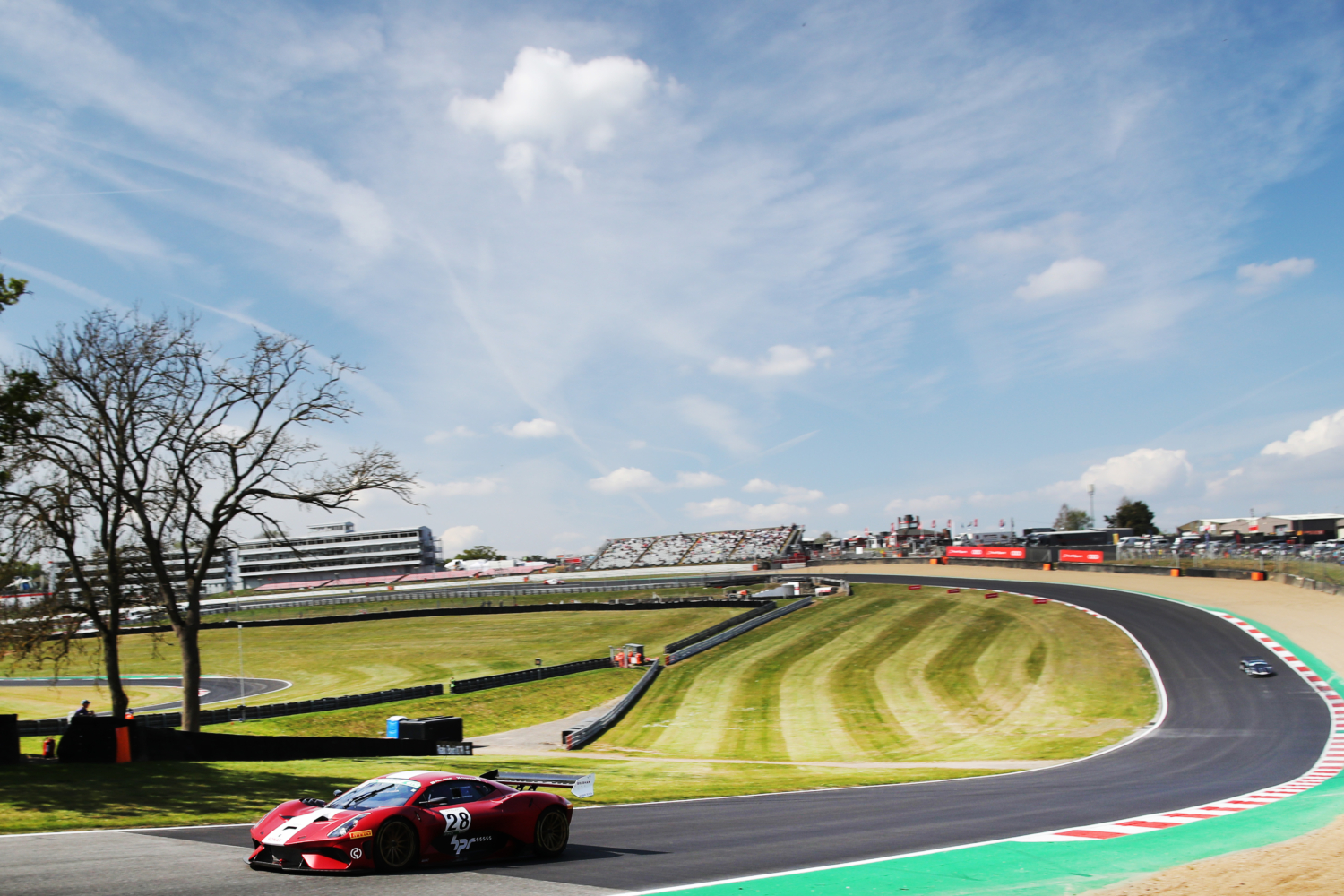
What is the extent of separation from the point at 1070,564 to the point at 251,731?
235 ft

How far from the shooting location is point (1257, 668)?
120 ft

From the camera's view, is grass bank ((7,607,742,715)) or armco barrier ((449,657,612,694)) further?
grass bank ((7,607,742,715))

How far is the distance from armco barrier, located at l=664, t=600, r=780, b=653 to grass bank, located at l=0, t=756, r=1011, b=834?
25979mm

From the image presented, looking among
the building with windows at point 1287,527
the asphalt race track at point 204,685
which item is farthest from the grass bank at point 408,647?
the building with windows at point 1287,527

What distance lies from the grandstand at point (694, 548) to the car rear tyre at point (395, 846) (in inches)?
4501

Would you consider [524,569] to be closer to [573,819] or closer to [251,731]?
[251,731]

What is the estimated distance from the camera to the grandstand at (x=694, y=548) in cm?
12900

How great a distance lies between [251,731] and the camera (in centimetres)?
3544

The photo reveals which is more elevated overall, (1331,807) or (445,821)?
(445,821)

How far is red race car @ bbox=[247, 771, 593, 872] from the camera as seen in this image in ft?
29.9

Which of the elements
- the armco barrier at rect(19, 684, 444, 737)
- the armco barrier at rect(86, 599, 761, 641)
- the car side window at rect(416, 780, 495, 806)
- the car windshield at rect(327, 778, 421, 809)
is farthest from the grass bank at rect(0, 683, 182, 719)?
the car side window at rect(416, 780, 495, 806)

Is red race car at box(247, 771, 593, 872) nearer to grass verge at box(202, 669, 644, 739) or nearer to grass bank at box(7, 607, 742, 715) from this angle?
grass verge at box(202, 669, 644, 739)

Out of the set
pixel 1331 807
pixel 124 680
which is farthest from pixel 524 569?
pixel 1331 807

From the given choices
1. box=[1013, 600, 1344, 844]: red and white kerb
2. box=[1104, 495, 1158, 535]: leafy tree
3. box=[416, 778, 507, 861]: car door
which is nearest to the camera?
box=[416, 778, 507, 861]: car door
